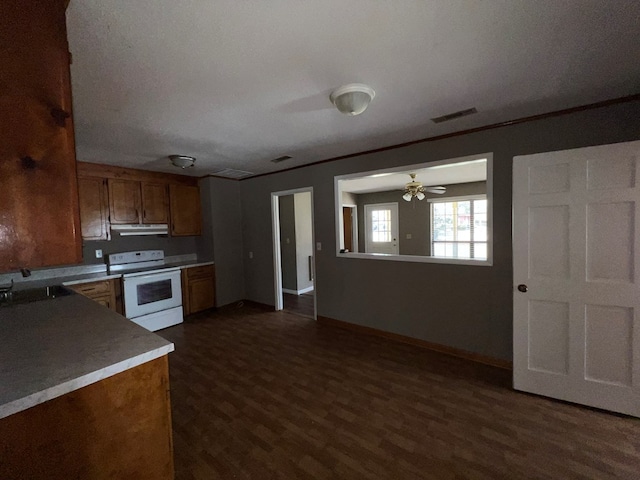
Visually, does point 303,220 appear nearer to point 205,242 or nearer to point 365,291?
point 205,242

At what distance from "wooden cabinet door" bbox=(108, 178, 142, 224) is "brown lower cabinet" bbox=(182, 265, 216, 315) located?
1088 millimetres

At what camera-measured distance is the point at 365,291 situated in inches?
139

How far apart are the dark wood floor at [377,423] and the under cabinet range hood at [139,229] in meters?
2.13

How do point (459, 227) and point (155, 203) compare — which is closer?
point (155, 203)

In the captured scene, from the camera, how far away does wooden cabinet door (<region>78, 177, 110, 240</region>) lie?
3.49 meters

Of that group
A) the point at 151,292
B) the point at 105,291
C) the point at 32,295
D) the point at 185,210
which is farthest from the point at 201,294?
the point at 32,295

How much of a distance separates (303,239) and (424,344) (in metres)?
3.37

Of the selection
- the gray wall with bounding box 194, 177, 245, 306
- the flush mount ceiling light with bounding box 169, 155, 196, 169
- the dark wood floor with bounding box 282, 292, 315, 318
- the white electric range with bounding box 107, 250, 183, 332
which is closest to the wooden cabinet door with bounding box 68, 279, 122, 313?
the white electric range with bounding box 107, 250, 183, 332

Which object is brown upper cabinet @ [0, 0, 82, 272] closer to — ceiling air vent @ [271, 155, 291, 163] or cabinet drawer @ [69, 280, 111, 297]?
ceiling air vent @ [271, 155, 291, 163]

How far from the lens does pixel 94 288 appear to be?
3.34m

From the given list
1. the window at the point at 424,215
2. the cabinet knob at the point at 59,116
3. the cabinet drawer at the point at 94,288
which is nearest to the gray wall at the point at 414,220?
the window at the point at 424,215

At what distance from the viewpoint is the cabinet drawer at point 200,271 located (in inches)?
172

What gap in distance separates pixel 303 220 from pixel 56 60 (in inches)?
196

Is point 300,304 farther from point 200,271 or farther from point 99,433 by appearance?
point 99,433
